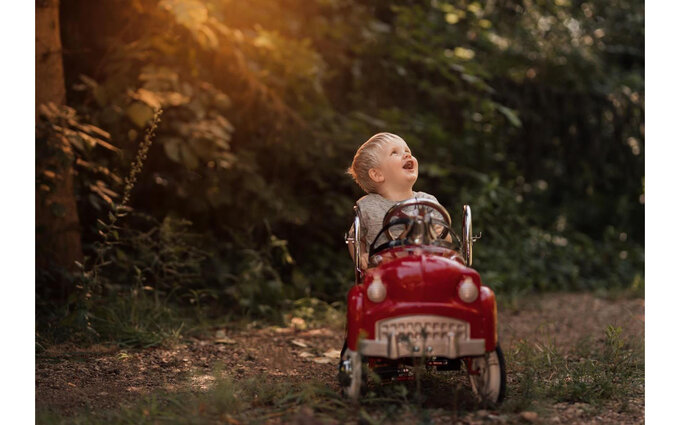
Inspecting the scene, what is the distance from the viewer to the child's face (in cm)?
387

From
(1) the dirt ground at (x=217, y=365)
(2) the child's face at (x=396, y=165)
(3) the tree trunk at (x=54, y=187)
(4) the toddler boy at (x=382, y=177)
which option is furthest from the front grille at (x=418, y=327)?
(3) the tree trunk at (x=54, y=187)

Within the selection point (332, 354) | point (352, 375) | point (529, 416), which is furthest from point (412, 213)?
point (332, 354)

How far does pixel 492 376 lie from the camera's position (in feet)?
10.7

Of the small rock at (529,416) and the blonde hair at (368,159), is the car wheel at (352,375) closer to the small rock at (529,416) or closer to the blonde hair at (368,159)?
the small rock at (529,416)

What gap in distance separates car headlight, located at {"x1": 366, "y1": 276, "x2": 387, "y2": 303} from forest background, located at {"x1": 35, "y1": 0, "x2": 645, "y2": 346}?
6.94 feet

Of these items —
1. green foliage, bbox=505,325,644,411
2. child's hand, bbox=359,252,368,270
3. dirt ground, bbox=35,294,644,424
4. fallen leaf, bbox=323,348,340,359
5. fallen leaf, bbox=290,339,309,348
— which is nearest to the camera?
dirt ground, bbox=35,294,644,424

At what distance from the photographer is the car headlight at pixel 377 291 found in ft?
10.4

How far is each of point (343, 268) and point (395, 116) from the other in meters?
1.64

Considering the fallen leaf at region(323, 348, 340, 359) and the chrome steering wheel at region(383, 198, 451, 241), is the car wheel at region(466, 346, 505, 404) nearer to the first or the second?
the chrome steering wheel at region(383, 198, 451, 241)

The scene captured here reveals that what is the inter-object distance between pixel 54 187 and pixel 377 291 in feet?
9.70

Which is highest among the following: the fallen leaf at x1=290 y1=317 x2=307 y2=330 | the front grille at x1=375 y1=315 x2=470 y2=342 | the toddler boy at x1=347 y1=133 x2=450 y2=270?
the toddler boy at x1=347 y1=133 x2=450 y2=270

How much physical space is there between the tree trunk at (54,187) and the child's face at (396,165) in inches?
97.3

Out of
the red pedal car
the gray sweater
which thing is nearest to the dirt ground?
the red pedal car

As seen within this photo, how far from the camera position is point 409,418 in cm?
308
